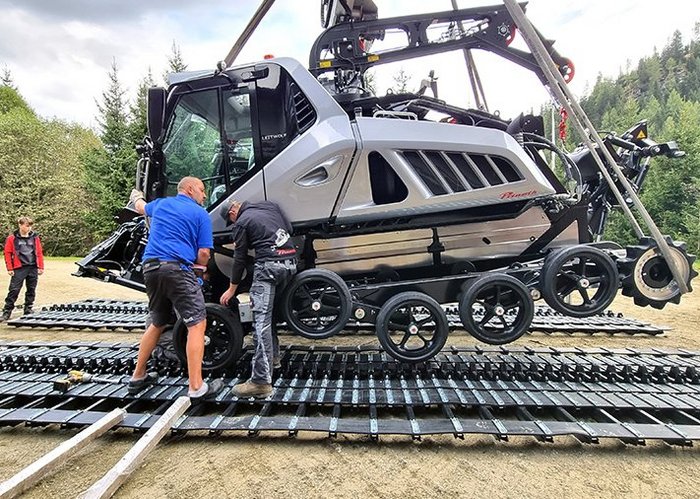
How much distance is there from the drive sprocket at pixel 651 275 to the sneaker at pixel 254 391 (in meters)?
3.45

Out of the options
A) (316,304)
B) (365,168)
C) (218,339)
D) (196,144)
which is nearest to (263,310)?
(316,304)

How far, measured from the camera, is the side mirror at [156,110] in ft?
12.6

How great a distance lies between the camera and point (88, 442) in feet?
9.35

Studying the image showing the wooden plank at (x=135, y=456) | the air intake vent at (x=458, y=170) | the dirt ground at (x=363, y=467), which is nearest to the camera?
the wooden plank at (x=135, y=456)

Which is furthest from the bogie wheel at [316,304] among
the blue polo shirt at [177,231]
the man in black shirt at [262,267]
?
the blue polo shirt at [177,231]

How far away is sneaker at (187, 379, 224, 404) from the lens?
3434 millimetres

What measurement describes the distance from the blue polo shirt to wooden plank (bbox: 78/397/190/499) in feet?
3.89

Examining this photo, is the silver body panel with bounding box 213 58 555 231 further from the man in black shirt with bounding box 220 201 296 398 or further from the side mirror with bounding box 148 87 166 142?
the side mirror with bounding box 148 87 166 142

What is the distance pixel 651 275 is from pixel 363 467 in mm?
3212

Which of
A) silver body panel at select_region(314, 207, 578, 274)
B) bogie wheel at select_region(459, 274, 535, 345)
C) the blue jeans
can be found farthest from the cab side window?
bogie wheel at select_region(459, 274, 535, 345)

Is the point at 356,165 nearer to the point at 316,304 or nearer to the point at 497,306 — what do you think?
the point at 316,304

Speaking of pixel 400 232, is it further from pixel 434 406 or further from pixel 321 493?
Result: pixel 321 493

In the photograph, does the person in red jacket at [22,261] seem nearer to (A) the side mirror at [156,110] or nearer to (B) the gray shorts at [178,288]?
(A) the side mirror at [156,110]

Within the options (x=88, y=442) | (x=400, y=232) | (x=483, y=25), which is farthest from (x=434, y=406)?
(x=483, y=25)
